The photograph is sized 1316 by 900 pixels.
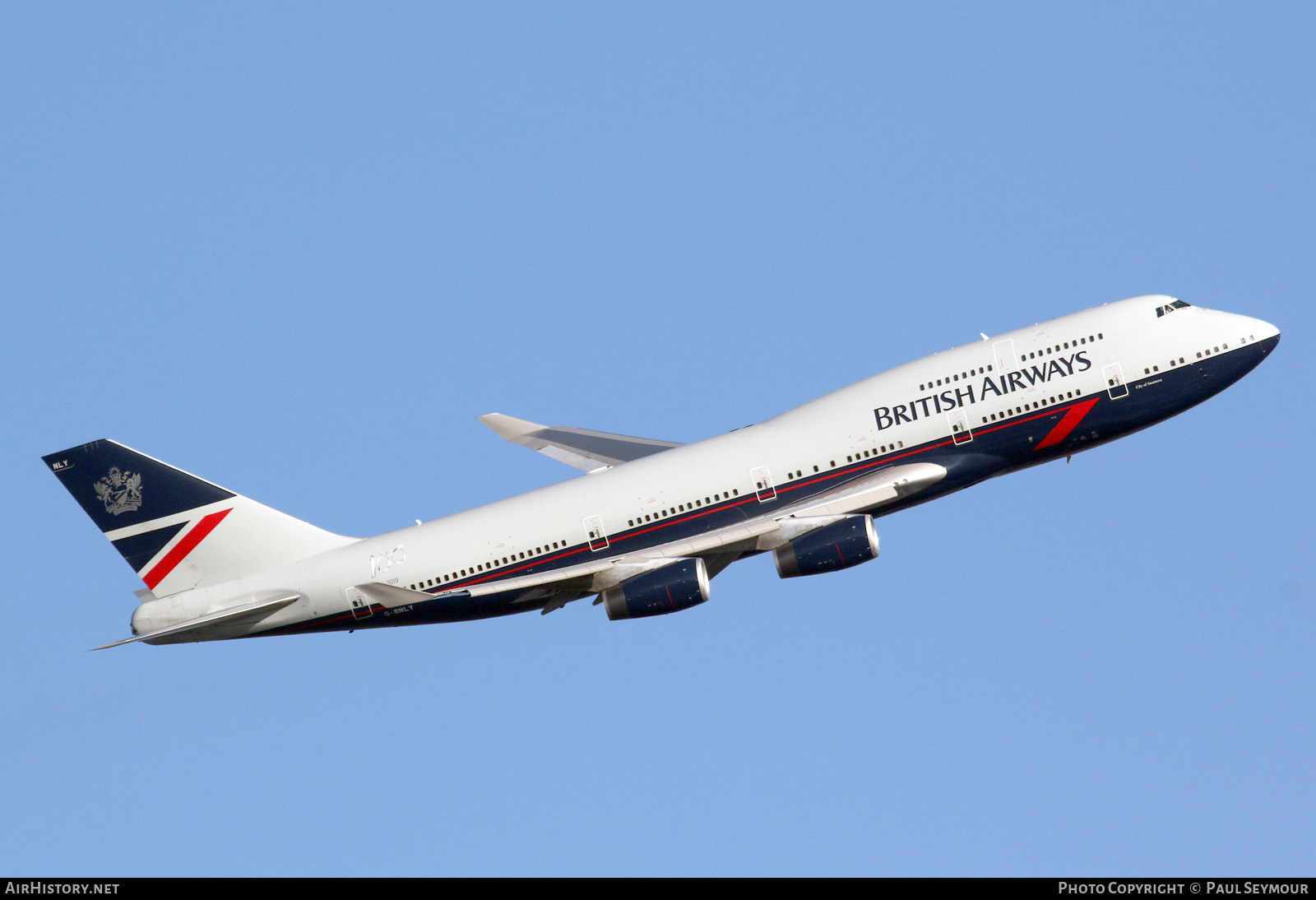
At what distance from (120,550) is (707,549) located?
22.9 metres

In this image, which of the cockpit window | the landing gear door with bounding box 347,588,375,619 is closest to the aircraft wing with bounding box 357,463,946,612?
the landing gear door with bounding box 347,588,375,619

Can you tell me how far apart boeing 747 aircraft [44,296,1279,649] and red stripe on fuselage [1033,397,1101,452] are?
0.20 ft

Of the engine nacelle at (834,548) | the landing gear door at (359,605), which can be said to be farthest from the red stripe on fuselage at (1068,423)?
the landing gear door at (359,605)

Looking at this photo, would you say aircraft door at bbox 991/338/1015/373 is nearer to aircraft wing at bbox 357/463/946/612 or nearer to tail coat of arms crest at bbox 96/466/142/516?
aircraft wing at bbox 357/463/946/612

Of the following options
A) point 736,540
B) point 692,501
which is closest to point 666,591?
point 736,540

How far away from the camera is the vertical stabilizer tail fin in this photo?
5809 centimetres

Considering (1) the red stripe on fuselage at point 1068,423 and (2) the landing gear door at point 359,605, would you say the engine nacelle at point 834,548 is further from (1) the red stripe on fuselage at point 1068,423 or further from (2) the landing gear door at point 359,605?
(2) the landing gear door at point 359,605

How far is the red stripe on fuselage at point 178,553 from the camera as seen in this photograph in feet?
192

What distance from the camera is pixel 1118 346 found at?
55.4 m

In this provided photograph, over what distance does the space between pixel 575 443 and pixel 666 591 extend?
1558cm

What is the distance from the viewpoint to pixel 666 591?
54.3m

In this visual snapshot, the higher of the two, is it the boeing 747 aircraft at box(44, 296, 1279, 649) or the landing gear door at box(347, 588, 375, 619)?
the boeing 747 aircraft at box(44, 296, 1279, 649)

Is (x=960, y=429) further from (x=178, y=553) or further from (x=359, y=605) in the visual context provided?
(x=178, y=553)

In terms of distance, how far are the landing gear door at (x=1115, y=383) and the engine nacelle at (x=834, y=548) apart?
1008 cm
